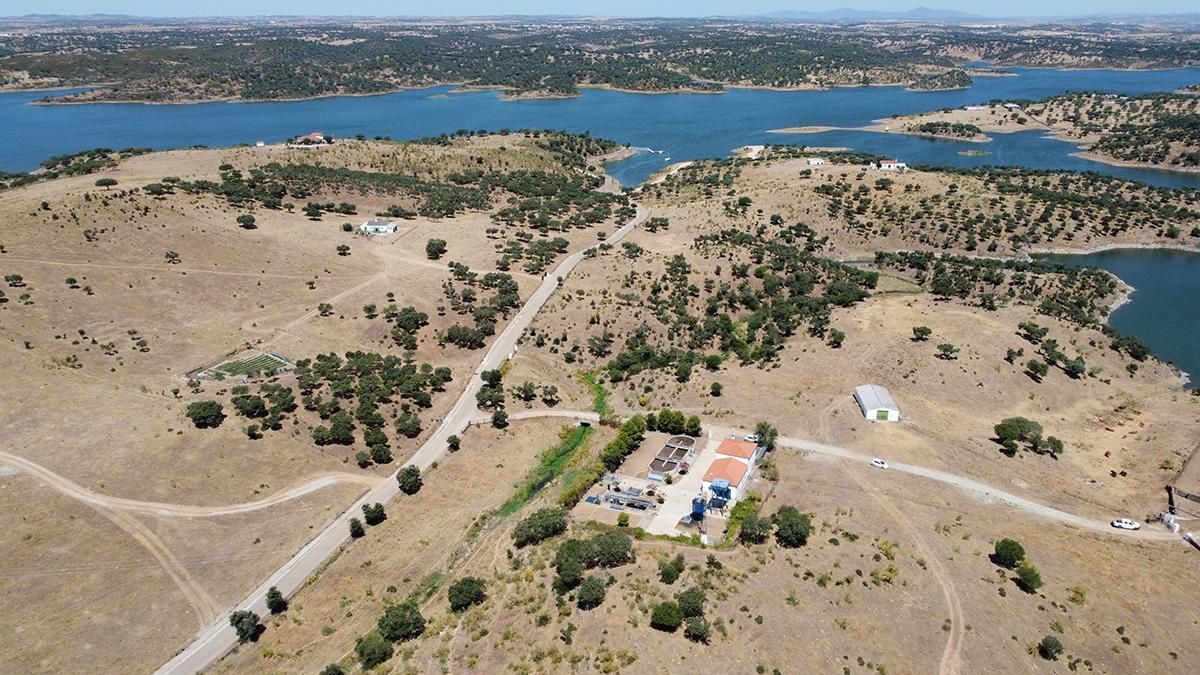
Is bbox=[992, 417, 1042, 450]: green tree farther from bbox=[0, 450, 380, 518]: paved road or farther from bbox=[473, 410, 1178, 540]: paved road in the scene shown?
bbox=[0, 450, 380, 518]: paved road

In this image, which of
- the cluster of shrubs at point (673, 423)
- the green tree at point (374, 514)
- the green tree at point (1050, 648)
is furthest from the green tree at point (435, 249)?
the green tree at point (1050, 648)

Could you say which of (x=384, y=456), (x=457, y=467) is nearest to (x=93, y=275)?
(x=384, y=456)

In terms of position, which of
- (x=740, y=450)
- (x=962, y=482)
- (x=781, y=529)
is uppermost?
(x=781, y=529)

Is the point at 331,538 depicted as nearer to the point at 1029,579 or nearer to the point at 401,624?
the point at 401,624

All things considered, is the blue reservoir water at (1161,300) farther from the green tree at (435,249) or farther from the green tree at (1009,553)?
the green tree at (435,249)

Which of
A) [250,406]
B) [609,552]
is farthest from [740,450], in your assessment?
[250,406]

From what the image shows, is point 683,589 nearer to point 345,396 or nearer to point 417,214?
point 345,396
